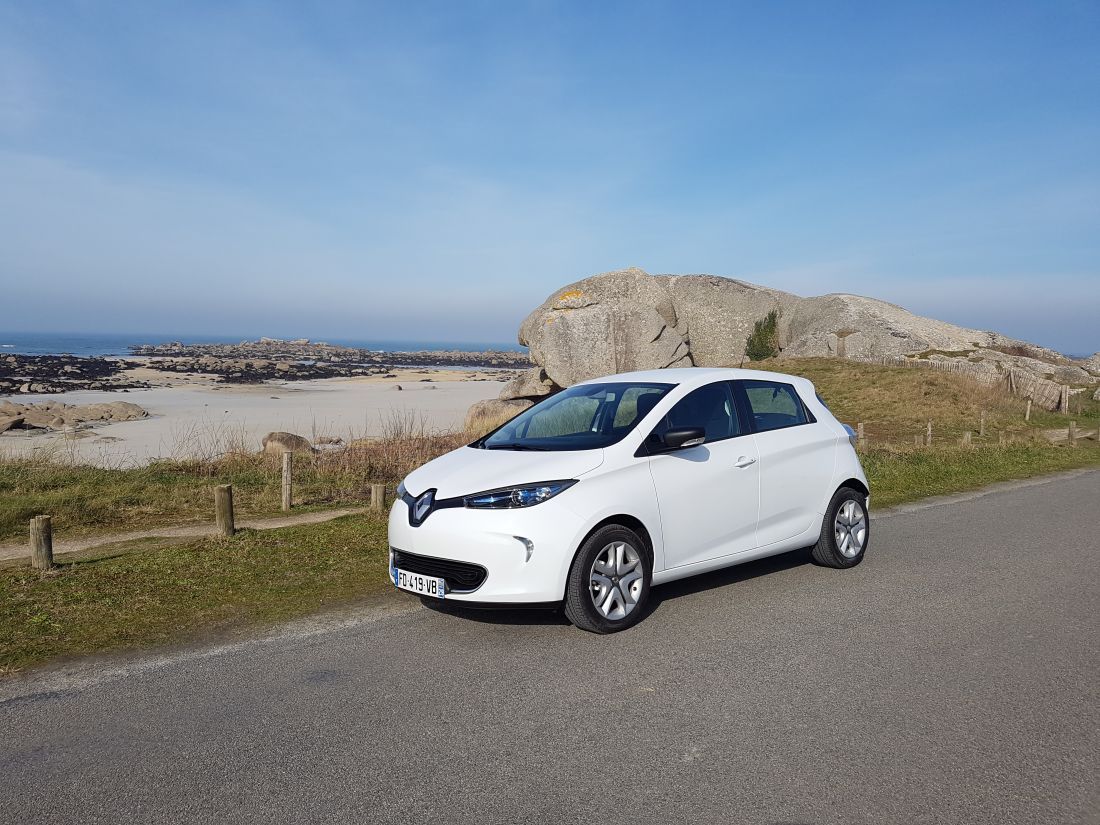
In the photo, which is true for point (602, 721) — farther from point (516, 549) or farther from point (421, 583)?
point (421, 583)

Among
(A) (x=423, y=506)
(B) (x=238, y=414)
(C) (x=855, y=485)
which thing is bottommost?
(B) (x=238, y=414)

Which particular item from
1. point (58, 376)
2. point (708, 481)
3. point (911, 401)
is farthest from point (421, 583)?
point (58, 376)

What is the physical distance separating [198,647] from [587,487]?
9.32ft

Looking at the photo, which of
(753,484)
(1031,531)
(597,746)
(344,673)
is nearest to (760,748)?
(597,746)

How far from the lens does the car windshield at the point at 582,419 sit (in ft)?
21.3

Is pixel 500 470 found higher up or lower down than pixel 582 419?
lower down

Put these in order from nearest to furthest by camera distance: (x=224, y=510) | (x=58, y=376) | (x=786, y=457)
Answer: (x=786, y=457), (x=224, y=510), (x=58, y=376)

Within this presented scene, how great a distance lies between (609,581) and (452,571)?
1.08 m

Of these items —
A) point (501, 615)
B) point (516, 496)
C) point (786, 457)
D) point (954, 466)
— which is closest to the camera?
point (516, 496)

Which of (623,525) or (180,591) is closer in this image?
(623,525)

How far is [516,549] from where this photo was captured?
5.53m

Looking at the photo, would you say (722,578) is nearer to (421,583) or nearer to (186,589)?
(421,583)

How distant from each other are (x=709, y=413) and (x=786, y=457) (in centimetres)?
85

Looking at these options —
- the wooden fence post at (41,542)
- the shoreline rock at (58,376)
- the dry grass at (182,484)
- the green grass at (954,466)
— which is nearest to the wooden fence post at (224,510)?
the wooden fence post at (41,542)
